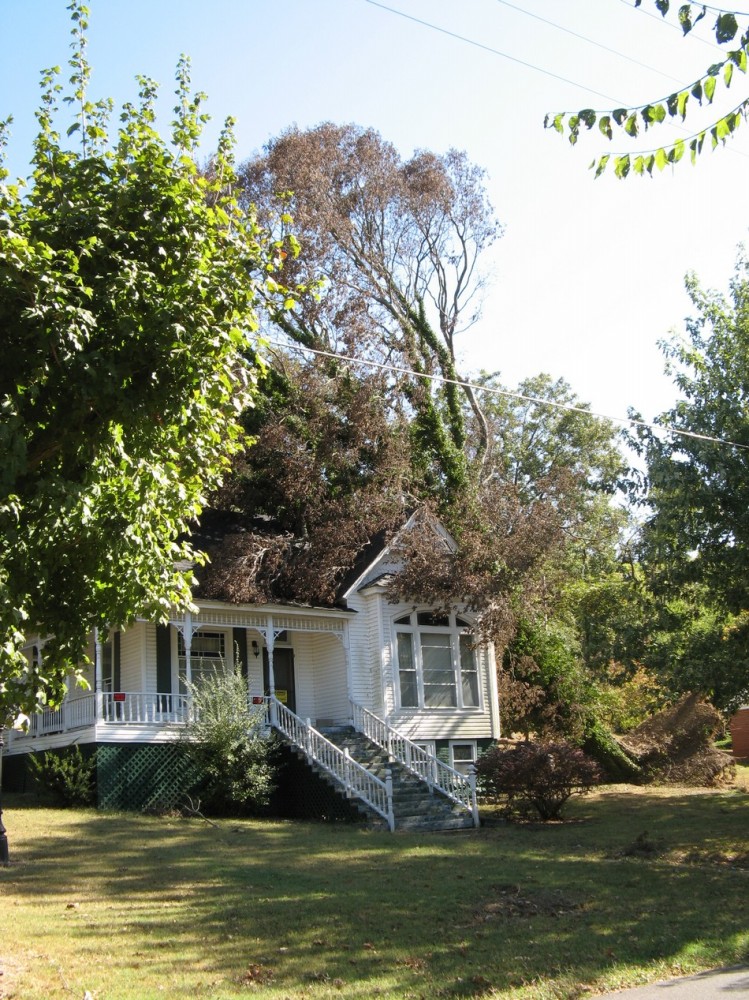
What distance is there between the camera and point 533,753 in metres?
19.4

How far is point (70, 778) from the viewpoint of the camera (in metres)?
19.3

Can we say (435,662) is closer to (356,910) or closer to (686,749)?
(686,749)

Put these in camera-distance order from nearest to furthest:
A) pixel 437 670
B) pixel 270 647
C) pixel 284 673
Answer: pixel 270 647
pixel 284 673
pixel 437 670

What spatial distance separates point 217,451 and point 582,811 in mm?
15550

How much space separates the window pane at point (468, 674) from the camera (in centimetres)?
2644

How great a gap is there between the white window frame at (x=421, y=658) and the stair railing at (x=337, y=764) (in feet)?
11.6

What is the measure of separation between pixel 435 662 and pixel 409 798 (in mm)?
6370

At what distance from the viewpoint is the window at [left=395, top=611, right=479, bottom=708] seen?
25.4 metres

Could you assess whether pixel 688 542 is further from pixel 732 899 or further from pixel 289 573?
pixel 289 573

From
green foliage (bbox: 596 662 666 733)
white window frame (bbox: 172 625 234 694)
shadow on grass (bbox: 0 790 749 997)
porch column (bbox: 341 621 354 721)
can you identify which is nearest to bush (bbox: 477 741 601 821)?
shadow on grass (bbox: 0 790 749 997)

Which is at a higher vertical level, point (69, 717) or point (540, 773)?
point (69, 717)

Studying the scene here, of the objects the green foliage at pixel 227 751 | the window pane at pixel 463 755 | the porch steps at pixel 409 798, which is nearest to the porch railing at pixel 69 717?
the green foliage at pixel 227 751

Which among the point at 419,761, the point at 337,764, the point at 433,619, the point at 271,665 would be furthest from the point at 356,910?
the point at 433,619

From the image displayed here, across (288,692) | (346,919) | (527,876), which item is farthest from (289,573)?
(346,919)
